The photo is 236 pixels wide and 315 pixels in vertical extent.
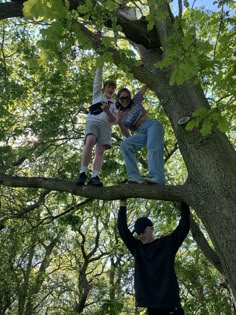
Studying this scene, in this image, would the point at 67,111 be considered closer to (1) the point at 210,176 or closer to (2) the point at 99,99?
(2) the point at 99,99

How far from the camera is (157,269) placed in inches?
163

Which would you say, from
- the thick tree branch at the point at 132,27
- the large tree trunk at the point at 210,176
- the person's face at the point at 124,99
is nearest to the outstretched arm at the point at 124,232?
the large tree trunk at the point at 210,176

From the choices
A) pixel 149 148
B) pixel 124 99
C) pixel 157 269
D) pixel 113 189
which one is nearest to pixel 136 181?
pixel 113 189

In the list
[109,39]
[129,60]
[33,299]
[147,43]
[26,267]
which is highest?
[26,267]

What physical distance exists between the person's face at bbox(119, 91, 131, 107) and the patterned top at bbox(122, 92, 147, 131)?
0.07 m

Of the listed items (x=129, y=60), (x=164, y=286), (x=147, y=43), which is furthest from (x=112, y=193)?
(x=147, y=43)

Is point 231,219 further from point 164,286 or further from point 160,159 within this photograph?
Result: point 160,159

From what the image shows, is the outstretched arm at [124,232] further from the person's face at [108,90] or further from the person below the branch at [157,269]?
the person's face at [108,90]

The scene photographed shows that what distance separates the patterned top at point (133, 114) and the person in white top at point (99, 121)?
271 millimetres

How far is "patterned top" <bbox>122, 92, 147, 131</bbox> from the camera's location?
5.28 metres

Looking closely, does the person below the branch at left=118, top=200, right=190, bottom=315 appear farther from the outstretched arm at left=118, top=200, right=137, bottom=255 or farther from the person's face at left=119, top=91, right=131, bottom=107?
A: the person's face at left=119, top=91, right=131, bottom=107

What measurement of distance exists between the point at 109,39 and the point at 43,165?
6509mm

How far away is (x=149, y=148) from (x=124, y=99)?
2.79 feet

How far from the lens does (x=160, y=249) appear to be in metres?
4.22
